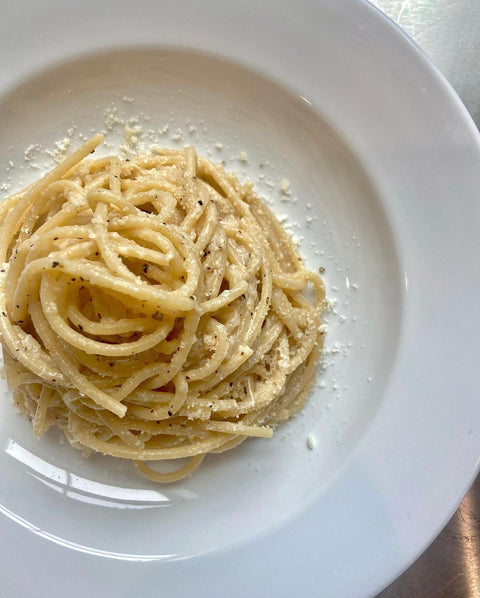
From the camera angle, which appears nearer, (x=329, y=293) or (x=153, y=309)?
(x=153, y=309)

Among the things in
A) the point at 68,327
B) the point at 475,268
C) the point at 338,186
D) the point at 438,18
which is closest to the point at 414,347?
the point at 475,268

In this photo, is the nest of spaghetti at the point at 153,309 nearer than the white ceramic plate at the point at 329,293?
Yes

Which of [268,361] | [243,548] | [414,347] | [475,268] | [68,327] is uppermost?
[475,268]

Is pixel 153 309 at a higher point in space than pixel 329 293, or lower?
lower

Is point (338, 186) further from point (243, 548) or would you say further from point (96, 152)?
point (243, 548)

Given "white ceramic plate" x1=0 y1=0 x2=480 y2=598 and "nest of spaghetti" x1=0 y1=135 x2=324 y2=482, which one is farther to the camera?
"white ceramic plate" x1=0 y1=0 x2=480 y2=598
